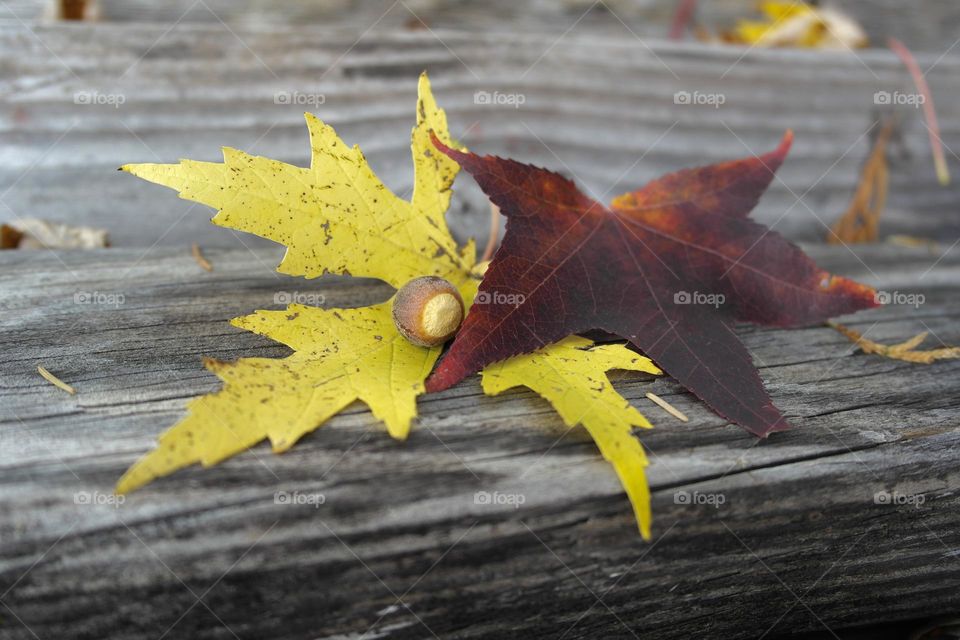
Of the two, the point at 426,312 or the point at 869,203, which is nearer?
the point at 426,312

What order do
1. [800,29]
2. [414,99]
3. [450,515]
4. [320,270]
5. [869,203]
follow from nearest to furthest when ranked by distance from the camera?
[450,515] → [320,270] → [414,99] → [869,203] → [800,29]

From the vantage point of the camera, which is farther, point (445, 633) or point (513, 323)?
point (513, 323)

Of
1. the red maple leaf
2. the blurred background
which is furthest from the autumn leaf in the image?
the blurred background

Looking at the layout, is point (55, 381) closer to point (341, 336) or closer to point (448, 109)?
point (341, 336)

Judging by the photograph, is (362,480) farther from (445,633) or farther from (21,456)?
(21,456)

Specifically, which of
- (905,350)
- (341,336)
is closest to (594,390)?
(341,336)

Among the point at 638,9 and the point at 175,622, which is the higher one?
the point at 638,9

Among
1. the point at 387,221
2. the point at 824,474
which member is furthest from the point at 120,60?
the point at 824,474
